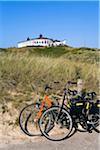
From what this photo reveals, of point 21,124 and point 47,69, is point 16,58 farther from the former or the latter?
point 21,124

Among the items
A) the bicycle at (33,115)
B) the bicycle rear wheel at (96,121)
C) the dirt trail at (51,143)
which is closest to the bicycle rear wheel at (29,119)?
the bicycle at (33,115)

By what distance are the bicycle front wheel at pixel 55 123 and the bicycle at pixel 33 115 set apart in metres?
0.18

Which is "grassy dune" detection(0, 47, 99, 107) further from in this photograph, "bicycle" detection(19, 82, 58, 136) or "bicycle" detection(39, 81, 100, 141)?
"bicycle" detection(39, 81, 100, 141)

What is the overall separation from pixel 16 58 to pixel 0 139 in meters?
6.51

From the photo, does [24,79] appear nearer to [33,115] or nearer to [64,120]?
[33,115]

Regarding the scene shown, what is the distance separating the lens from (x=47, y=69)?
11.1 meters

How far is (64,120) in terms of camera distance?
6375 millimetres

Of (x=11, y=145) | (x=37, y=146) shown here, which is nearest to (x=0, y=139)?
(x=11, y=145)

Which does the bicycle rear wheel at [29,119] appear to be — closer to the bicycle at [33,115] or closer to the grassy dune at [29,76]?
the bicycle at [33,115]

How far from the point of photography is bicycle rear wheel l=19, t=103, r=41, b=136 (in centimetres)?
644

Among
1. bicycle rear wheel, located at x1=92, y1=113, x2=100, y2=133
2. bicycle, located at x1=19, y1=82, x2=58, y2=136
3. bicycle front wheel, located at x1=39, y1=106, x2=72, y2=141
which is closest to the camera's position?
bicycle front wheel, located at x1=39, y1=106, x2=72, y2=141

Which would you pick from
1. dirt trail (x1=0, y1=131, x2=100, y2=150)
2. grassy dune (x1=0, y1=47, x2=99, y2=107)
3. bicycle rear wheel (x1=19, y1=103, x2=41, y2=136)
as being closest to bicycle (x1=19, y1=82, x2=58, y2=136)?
bicycle rear wheel (x1=19, y1=103, x2=41, y2=136)

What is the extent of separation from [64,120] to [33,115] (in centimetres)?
70

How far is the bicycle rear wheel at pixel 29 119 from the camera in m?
6.44
